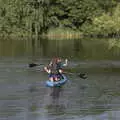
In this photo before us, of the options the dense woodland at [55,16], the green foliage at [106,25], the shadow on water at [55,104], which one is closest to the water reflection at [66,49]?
the green foliage at [106,25]

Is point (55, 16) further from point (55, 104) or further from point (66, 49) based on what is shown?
point (55, 104)

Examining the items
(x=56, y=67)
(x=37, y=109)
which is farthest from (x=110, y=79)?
(x=37, y=109)

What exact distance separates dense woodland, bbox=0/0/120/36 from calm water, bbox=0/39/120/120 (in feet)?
68.2

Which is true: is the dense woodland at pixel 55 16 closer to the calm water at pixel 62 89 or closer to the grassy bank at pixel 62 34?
the grassy bank at pixel 62 34

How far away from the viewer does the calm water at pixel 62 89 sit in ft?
86.4

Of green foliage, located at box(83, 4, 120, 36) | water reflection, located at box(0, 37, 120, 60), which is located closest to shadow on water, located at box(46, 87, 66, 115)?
water reflection, located at box(0, 37, 120, 60)

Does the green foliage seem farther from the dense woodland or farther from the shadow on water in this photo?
the shadow on water

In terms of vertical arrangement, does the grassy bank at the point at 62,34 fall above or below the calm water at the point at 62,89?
below

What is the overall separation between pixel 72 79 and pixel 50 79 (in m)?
3.79

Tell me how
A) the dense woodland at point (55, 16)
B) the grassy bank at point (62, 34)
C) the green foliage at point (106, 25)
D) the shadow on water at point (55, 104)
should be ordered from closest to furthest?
1. the shadow on water at point (55, 104)
2. the green foliage at point (106, 25)
3. the dense woodland at point (55, 16)
4. the grassy bank at point (62, 34)

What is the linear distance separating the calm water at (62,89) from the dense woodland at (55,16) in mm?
20792

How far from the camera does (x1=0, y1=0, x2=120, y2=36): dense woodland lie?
7731 cm

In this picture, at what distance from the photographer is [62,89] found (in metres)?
33.5

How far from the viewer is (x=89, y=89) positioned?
33469 mm
